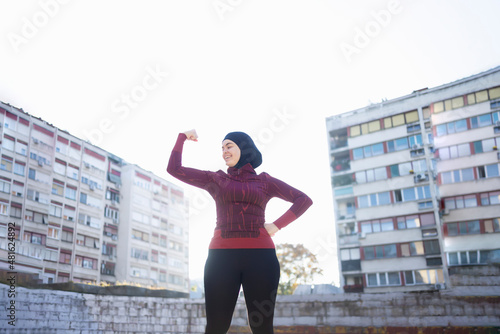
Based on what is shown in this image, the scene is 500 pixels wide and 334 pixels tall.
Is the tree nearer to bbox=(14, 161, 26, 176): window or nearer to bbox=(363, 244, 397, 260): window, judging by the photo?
bbox=(363, 244, 397, 260): window

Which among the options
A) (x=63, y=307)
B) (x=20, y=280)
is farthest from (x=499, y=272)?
(x=20, y=280)

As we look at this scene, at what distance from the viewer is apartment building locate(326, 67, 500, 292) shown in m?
40.2

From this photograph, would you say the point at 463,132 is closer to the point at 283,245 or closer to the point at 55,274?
the point at 283,245

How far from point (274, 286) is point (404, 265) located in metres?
40.9

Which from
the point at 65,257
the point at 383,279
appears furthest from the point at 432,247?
the point at 65,257

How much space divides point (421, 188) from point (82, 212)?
35773 millimetres

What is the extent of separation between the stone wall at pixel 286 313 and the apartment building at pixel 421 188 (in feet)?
88.2

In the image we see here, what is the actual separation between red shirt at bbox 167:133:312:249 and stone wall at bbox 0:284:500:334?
1020 centimetres

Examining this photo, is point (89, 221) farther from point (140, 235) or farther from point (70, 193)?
point (140, 235)

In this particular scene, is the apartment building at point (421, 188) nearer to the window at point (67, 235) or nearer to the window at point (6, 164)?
the window at point (67, 235)

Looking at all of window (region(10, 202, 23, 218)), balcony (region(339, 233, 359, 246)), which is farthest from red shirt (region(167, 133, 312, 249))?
window (region(10, 202, 23, 218))

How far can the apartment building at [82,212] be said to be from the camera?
4466cm

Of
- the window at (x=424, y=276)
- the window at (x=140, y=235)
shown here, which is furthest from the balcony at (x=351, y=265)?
the window at (x=140, y=235)

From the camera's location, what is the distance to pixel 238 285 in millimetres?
3643
